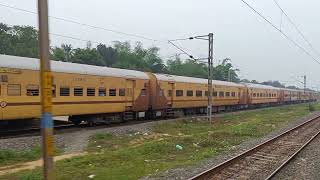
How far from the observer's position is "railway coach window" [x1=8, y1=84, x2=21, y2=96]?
1944cm

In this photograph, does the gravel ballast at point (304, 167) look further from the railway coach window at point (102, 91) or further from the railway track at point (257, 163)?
the railway coach window at point (102, 91)

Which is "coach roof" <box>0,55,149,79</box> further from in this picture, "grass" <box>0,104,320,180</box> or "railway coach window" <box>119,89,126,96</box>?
"grass" <box>0,104,320,180</box>

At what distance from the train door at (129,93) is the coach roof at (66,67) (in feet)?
1.55

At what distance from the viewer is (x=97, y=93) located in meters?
25.4

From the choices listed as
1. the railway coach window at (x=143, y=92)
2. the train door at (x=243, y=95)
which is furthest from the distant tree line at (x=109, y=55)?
the railway coach window at (x=143, y=92)

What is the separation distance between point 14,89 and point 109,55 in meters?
76.4

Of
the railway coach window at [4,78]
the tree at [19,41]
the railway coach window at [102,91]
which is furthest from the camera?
the tree at [19,41]

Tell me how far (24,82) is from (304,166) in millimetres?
12454

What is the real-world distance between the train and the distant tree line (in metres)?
23.2

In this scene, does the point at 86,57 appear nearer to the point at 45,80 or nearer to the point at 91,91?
the point at 91,91

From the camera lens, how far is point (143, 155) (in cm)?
1670

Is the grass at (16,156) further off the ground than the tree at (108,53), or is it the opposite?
the tree at (108,53)

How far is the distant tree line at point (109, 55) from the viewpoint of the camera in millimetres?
66375

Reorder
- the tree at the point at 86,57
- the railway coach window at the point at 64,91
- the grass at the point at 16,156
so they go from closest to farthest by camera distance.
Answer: the grass at the point at 16,156
the railway coach window at the point at 64,91
the tree at the point at 86,57
